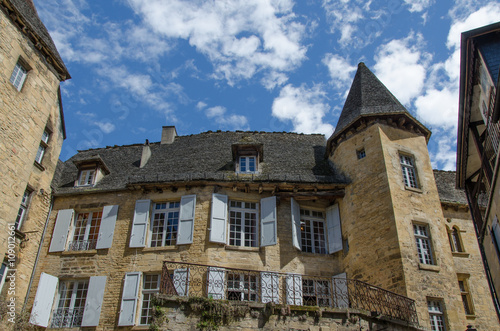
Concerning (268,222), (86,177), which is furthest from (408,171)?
(86,177)

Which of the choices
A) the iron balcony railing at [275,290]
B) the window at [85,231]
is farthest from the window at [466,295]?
the window at [85,231]

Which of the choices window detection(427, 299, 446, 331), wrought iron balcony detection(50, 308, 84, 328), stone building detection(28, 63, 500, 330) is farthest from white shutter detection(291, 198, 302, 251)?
wrought iron balcony detection(50, 308, 84, 328)

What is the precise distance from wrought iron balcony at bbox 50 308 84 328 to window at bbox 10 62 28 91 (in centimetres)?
700

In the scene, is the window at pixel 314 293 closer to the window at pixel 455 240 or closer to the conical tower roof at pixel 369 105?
the window at pixel 455 240

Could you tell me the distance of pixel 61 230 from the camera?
1504 centimetres

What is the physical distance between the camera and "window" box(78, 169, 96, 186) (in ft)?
54.0

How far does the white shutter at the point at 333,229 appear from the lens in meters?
14.8

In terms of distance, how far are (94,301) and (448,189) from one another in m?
14.1

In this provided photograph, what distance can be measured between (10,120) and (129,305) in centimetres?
649

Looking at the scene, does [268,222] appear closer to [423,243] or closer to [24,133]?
[423,243]

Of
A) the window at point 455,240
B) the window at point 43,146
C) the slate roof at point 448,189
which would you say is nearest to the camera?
the window at point 43,146

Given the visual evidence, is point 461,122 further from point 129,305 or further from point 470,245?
point 129,305

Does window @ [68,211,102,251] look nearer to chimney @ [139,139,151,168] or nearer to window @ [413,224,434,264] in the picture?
chimney @ [139,139,151,168]

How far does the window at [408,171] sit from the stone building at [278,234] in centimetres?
4
